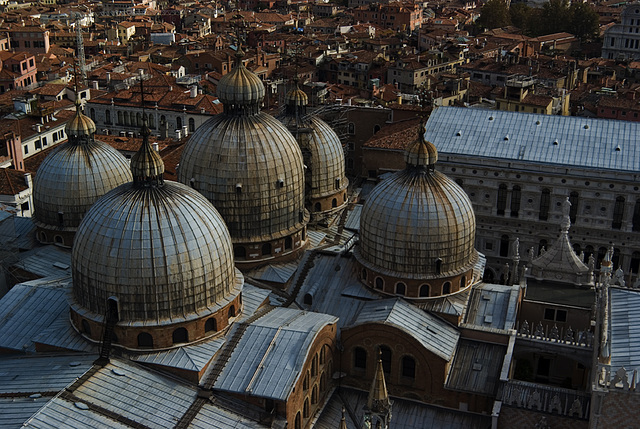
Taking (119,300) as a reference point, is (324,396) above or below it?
below

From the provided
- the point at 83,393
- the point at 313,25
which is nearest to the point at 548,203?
the point at 83,393

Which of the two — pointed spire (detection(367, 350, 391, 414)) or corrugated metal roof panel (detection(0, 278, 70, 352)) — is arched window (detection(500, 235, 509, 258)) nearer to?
pointed spire (detection(367, 350, 391, 414))

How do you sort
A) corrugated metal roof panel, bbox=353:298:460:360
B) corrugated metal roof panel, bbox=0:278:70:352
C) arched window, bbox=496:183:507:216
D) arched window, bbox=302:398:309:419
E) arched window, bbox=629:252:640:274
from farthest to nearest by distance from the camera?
arched window, bbox=496:183:507:216
arched window, bbox=629:252:640:274
corrugated metal roof panel, bbox=353:298:460:360
corrugated metal roof panel, bbox=0:278:70:352
arched window, bbox=302:398:309:419

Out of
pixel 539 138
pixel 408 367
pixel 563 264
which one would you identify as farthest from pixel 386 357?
pixel 539 138

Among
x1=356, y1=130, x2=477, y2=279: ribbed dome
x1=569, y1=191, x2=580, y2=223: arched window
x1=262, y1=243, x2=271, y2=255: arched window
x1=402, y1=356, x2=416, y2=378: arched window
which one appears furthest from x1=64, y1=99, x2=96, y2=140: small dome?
x1=569, y1=191, x2=580, y2=223: arched window

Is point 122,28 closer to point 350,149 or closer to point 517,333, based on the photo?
point 350,149

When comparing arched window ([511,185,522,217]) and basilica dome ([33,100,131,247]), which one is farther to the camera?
arched window ([511,185,522,217])

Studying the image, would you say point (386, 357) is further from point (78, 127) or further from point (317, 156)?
point (78, 127)
